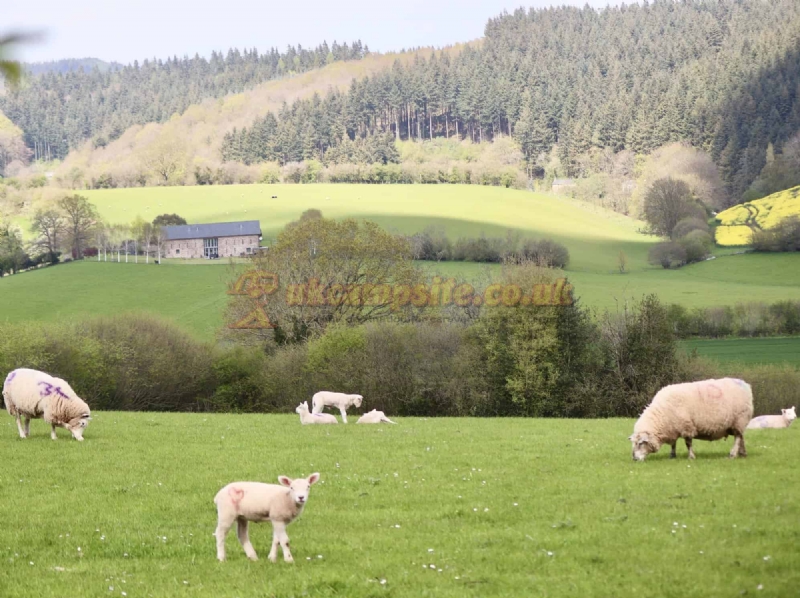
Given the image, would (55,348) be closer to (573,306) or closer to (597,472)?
(573,306)

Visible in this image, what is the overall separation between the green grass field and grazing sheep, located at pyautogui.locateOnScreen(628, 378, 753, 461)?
52cm

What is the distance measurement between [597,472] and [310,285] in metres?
49.5

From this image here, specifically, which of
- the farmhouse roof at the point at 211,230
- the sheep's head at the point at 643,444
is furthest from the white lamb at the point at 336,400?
the farmhouse roof at the point at 211,230

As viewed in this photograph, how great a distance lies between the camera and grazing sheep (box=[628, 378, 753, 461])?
18172 mm

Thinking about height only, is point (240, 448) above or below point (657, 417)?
below

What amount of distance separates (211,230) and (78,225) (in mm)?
18610

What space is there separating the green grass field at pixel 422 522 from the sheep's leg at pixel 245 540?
0.47 feet

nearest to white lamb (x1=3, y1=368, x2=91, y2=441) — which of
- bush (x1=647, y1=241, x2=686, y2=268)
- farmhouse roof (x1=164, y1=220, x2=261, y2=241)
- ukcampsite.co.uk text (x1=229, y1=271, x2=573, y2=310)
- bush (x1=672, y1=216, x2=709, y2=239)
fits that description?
ukcampsite.co.uk text (x1=229, y1=271, x2=573, y2=310)

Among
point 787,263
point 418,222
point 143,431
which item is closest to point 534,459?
point 143,431

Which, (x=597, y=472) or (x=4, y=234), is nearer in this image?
(x=597, y=472)

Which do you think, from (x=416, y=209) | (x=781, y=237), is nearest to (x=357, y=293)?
(x=781, y=237)

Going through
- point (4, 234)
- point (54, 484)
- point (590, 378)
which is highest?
point (4, 234)

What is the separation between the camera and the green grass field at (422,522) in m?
10.5

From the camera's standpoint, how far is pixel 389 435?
1051 inches
